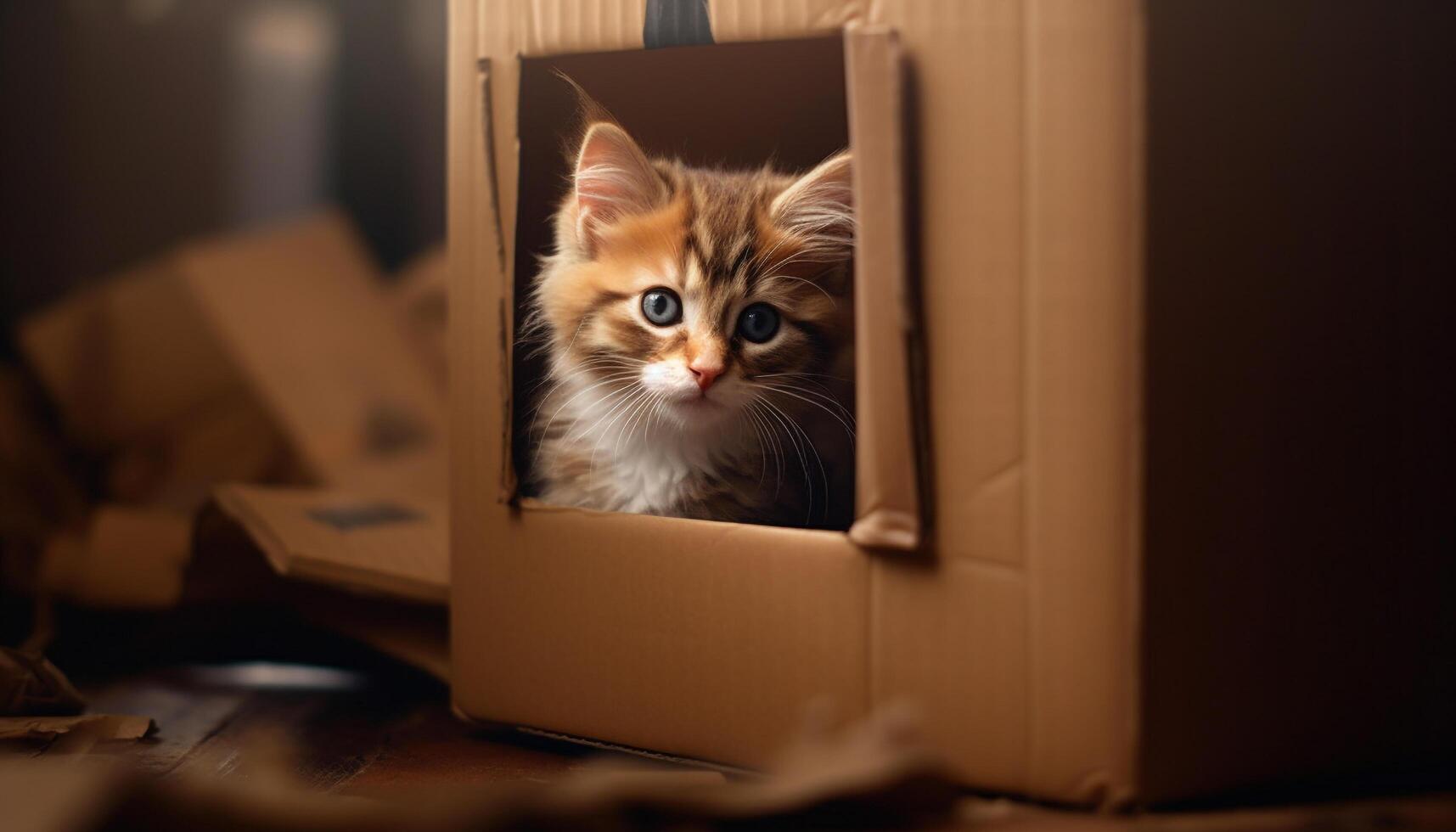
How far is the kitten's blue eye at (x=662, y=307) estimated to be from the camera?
0.83m

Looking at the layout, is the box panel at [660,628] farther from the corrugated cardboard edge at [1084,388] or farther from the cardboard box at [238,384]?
the cardboard box at [238,384]

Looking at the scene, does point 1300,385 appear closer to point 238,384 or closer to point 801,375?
point 801,375

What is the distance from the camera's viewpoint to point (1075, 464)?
646mm

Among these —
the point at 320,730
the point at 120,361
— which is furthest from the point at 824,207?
the point at 120,361

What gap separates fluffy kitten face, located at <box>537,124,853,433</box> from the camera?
802 millimetres

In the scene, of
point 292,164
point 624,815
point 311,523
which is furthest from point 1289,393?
point 292,164

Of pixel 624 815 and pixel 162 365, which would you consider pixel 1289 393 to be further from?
pixel 162 365

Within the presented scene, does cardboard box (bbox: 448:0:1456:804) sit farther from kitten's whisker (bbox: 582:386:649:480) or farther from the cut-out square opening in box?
kitten's whisker (bbox: 582:386:649:480)

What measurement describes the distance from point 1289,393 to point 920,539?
0.77ft

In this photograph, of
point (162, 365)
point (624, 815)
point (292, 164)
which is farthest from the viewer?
point (292, 164)

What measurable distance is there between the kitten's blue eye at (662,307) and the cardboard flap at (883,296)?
178mm

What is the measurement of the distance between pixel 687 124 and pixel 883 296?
0.70ft

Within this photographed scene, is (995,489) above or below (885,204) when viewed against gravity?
below

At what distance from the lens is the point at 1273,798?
0.68m
